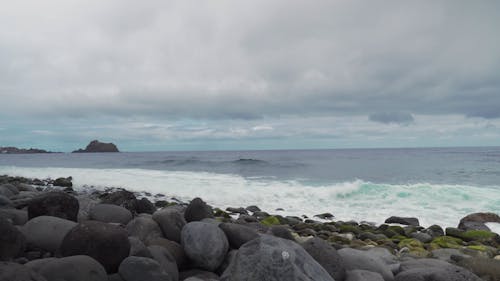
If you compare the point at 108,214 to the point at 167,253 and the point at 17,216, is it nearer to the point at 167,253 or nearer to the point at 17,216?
the point at 17,216

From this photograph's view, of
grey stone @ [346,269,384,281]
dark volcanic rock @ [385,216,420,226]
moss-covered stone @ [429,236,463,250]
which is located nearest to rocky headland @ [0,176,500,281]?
grey stone @ [346,269,384,281]

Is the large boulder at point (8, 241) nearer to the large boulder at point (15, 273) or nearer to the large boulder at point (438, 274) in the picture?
the large boulder at point (15, 273)

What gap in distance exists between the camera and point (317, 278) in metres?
3.17

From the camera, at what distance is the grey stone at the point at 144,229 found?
209 inches

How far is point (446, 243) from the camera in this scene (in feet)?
29.5

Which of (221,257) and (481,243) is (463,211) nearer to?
(481,243)

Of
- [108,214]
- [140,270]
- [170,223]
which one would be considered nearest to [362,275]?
[140,270]

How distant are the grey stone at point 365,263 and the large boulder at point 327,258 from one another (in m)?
0.44

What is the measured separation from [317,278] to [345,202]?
13479 millimetres

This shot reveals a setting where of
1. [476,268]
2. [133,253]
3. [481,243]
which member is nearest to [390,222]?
[481,243]

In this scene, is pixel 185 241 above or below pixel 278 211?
above

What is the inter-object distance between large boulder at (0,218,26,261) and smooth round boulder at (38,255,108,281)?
0.66 meters

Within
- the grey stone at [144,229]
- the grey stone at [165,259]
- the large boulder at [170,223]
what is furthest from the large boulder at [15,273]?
the large boulder at [170,223]

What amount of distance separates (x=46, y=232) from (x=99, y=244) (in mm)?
1067
